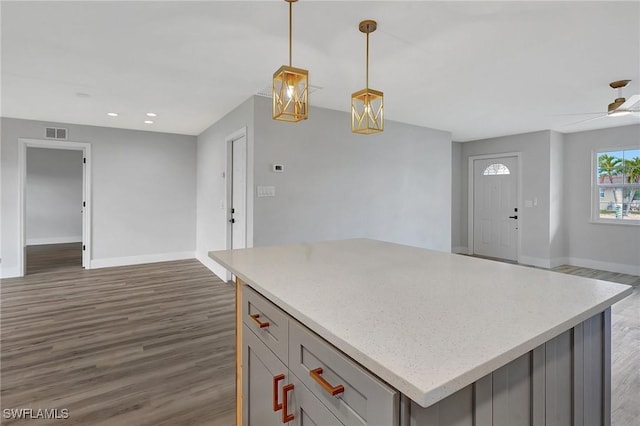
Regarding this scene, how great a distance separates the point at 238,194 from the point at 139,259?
2792 mm

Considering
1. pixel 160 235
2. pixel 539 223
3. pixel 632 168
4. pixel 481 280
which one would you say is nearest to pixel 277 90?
pixel 481 280

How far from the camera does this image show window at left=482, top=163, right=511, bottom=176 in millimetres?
6412

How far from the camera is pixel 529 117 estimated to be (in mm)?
4828

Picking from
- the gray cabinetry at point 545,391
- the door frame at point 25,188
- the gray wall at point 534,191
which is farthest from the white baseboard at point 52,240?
the gray wall at point 534,191

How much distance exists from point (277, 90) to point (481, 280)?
1.40 m

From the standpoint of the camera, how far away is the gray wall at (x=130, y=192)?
4953mm

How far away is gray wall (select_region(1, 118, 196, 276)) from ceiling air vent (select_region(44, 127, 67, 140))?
0.06m

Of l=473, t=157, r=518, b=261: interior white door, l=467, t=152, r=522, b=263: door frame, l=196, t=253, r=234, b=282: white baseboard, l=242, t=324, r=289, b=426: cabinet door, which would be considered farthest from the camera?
l=473, t=157, r=518, b=261: interior white door

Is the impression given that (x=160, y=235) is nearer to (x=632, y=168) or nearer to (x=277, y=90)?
(x=277, y=90)

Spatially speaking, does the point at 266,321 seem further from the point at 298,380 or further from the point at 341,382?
the point at 341,382

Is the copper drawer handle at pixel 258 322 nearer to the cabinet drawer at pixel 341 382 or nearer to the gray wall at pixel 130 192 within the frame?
the cabinet drawer at pixel 341 382

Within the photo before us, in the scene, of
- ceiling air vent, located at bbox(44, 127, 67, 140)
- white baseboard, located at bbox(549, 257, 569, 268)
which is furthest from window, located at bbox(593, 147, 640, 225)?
ceiling air vent, located at bbox(44, 127, 67, 140)

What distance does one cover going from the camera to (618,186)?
538 centimetres

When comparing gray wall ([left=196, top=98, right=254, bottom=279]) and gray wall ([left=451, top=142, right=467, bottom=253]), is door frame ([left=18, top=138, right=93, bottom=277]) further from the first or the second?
gray wall ([left=451, top=142, right=467, bottom=253])
